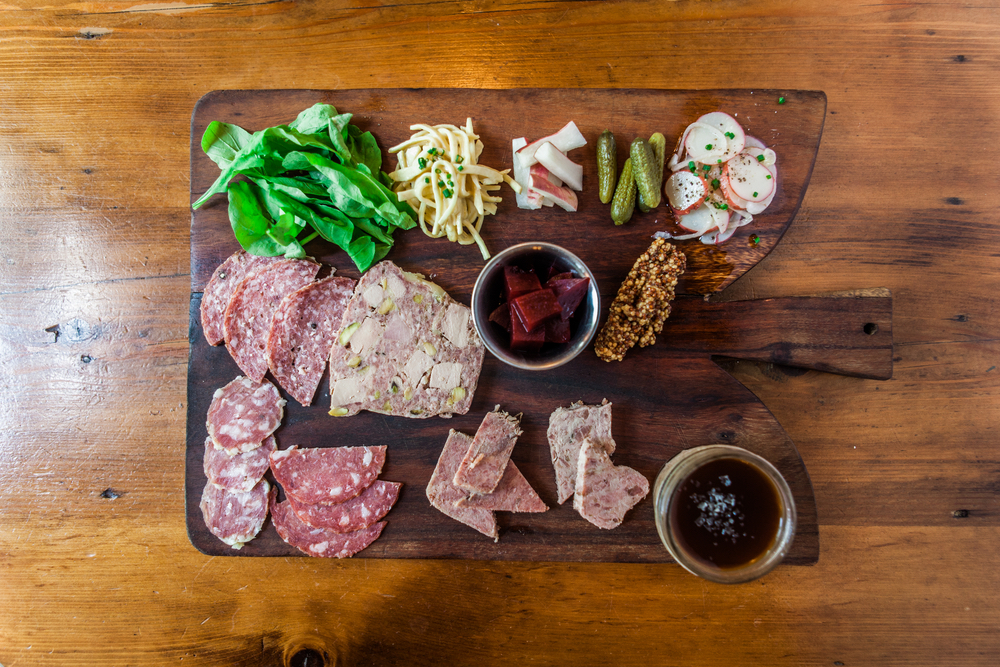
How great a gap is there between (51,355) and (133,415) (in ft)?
1.59

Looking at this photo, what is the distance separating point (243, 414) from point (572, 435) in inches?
55.0

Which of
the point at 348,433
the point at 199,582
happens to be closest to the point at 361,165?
the point at 348,433

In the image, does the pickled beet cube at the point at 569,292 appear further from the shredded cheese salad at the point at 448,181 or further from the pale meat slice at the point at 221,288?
the pale meat slice at the point at 221,288

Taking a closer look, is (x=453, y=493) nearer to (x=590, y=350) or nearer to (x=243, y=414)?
(x=590, y=350)

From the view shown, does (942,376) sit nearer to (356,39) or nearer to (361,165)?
(361,165)

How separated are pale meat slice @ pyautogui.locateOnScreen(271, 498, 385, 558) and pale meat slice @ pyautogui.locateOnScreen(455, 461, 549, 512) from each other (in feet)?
1.35

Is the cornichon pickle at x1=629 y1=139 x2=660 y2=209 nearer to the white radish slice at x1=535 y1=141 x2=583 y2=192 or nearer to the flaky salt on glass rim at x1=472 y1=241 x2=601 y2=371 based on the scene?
the white radish slice at x1=535 y1=141 x2=583 y2=192

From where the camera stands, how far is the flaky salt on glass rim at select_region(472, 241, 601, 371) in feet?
5.82

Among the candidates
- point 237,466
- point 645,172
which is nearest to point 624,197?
point 645,172

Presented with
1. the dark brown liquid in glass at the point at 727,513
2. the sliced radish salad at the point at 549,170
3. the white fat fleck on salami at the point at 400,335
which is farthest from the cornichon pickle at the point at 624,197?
the dark brown liquid in glass at the point at 727,513

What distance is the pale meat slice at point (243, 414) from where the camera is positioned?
2066mm

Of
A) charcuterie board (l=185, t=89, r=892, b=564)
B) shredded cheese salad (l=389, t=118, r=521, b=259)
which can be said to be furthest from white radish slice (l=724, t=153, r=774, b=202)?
shredded cheese salad (l=389, t=118, r=521, b=259)

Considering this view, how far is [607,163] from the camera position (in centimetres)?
200

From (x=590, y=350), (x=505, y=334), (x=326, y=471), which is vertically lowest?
(x=326, y=471)
